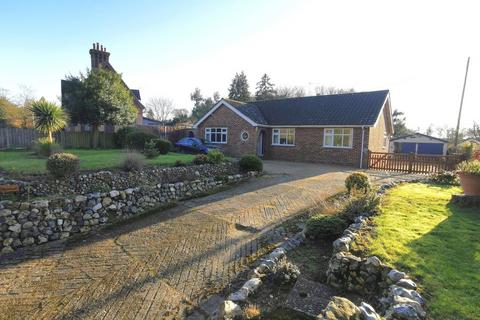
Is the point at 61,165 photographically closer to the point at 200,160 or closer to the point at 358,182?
the point at 200,160

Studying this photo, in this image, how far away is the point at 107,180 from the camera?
8.94 metres

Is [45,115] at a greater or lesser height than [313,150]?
greater

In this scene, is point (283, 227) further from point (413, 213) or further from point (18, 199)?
point (18, 199)

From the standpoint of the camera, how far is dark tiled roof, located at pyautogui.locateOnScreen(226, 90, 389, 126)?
59.4 feet

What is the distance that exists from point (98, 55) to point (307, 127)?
2122 centimetres

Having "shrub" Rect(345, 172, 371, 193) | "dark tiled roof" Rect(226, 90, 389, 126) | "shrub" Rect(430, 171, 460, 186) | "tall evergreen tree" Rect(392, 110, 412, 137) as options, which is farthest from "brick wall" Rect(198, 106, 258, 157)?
"tall evergreen tree" Rect(392, 110, 412, 137)

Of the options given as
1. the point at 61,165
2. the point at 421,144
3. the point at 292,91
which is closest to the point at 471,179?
the point at 61,165

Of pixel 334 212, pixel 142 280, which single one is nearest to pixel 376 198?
pixel 334 212

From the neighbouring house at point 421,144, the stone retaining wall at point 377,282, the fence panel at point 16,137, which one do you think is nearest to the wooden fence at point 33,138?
the fence panel at point 16,137

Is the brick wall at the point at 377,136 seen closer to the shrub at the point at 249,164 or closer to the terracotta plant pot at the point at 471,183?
the shrub at the point at 249,164

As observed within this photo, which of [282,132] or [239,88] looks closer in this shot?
[282,132]

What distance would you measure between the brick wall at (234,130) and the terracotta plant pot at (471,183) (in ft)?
45.5

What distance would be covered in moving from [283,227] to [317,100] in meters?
17.6

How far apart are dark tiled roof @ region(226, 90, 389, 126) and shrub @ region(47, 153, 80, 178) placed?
47.8 ft
